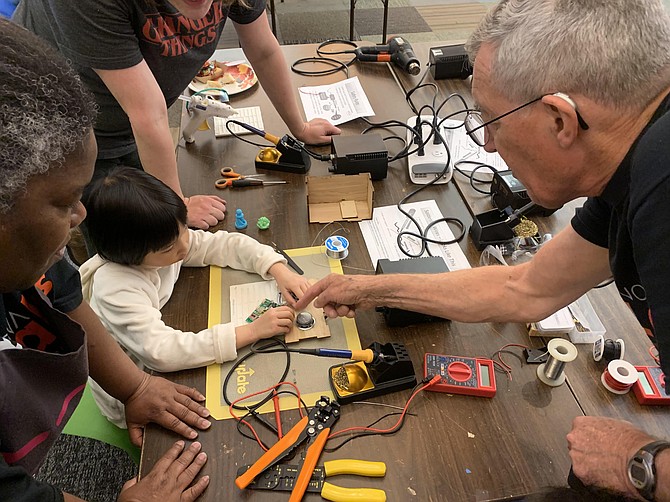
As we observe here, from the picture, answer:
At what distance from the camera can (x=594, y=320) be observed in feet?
3.46

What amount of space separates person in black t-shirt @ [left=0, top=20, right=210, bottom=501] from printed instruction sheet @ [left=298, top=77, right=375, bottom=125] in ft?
3.42

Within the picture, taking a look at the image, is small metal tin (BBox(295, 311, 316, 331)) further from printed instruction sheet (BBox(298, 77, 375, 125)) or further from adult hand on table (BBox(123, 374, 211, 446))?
printed instruction sheet (BBox(298, 77, 375, 125))

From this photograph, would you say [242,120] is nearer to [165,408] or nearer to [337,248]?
[337,248]

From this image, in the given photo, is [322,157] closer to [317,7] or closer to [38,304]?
[38,304]

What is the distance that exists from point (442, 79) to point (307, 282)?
119 centimetres

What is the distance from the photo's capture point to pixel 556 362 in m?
0.92

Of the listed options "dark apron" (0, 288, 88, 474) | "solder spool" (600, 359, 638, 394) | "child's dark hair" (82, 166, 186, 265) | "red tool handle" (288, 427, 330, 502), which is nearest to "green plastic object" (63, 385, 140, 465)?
"dark apron" (0, 288, 88, 474)

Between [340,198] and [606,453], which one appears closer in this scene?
[606,453]

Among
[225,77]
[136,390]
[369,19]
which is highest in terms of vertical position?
[225,77]

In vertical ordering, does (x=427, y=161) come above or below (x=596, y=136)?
below

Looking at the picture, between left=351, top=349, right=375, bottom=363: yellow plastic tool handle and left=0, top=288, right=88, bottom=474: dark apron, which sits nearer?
left=0, top=288, right=88, bottom=474: dark apron

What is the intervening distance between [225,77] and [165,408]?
1383 mm

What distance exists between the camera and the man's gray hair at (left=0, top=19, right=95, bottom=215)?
511 millimetres

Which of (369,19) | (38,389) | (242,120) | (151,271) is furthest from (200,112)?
(369,19)
